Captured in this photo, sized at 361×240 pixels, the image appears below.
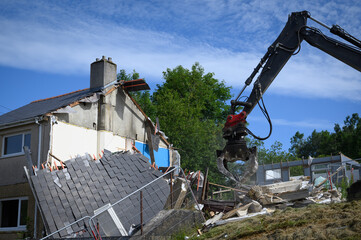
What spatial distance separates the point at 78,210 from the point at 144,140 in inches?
302

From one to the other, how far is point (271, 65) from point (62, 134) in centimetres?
809

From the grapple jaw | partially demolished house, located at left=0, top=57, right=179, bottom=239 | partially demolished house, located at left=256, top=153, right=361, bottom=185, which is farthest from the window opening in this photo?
partially demolished house, located at left=256, top=153, right=361, bottom=185

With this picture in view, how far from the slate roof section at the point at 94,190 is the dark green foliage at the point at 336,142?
120 feet

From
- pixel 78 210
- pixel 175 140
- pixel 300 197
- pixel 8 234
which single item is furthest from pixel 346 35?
pixel 175 140

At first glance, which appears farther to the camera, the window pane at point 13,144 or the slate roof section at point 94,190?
the window pane at point 13,144

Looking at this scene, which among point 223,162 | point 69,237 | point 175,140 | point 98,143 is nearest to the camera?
point 69,237

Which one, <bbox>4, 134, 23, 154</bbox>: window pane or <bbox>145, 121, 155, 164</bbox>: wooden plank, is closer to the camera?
<bbox>4, 134, 23, 154</bbox>: window pane

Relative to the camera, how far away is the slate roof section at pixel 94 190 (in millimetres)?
11380

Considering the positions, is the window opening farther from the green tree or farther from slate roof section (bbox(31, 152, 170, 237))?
the green tree

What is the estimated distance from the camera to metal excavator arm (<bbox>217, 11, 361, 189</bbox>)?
1138 centimetres

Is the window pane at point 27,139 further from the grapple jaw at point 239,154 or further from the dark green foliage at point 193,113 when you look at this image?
the dark green foliage at point 193,113

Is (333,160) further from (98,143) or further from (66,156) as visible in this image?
(66,156)

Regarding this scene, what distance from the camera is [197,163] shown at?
26938mm

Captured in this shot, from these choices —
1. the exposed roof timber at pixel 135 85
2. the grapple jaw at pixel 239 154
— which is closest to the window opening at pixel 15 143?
the exposed roof timber at pixel 135 85
